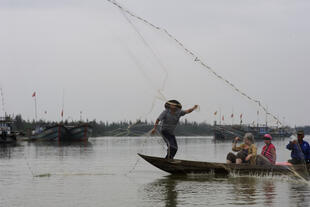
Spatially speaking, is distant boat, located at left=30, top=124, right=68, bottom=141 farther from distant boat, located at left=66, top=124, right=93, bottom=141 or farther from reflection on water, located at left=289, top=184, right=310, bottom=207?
reflection on water, located at left=289, top=184, right=310, bottom=207

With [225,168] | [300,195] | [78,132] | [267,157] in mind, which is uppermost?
[78,132]

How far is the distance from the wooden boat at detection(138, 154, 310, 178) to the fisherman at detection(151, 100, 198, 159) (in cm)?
46

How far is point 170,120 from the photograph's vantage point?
45.6 ft

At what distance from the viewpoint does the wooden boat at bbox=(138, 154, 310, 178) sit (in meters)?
13.4

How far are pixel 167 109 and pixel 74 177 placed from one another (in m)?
3.34

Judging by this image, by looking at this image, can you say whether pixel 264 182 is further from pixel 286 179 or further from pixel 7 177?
pixel 7 177

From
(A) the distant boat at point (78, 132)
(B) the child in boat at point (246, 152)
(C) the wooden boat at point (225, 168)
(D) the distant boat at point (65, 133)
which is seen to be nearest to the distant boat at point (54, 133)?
(D) the distant boat at point (65, 133)

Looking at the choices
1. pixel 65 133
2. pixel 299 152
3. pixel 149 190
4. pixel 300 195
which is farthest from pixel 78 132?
pixel 300 195

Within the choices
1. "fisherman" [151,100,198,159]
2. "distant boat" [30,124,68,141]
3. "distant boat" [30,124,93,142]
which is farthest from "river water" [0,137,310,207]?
"distant boat" [30,124,93,142]

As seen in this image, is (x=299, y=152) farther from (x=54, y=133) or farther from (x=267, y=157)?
(x=54, y=133)

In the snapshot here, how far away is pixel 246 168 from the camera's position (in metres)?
13.5

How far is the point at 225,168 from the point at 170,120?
2073 millimetres

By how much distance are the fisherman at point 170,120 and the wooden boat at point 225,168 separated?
46 cm

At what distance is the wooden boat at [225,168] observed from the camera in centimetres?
1340
